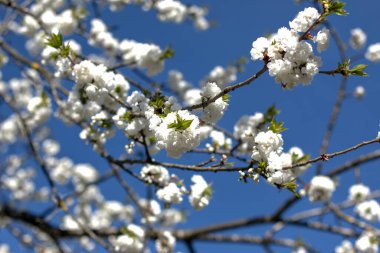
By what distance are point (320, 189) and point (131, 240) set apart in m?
2.77

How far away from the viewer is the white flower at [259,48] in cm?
204

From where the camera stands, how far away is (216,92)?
2.20 meters

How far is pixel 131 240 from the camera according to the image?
4.35 m

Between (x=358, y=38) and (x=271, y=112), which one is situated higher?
(x=358, y=38)

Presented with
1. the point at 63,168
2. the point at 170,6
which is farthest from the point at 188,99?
the point at 63,168

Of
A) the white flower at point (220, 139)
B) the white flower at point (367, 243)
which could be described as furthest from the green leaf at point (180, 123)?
the white flower at point (367, 243)

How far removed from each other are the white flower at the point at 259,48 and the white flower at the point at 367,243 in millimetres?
4525

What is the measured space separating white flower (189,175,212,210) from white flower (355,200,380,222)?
3.38 m

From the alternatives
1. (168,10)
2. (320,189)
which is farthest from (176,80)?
(320,189)

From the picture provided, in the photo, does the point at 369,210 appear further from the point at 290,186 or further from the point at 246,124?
the point at 290,186

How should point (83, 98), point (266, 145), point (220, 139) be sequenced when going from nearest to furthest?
point (266, 145) → point (83, 98) → point (220, 139)

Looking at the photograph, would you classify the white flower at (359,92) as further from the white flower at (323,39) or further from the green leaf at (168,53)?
the white flower at (323,39)

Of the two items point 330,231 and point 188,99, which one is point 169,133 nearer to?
point 188,99

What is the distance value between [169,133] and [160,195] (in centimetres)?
171
